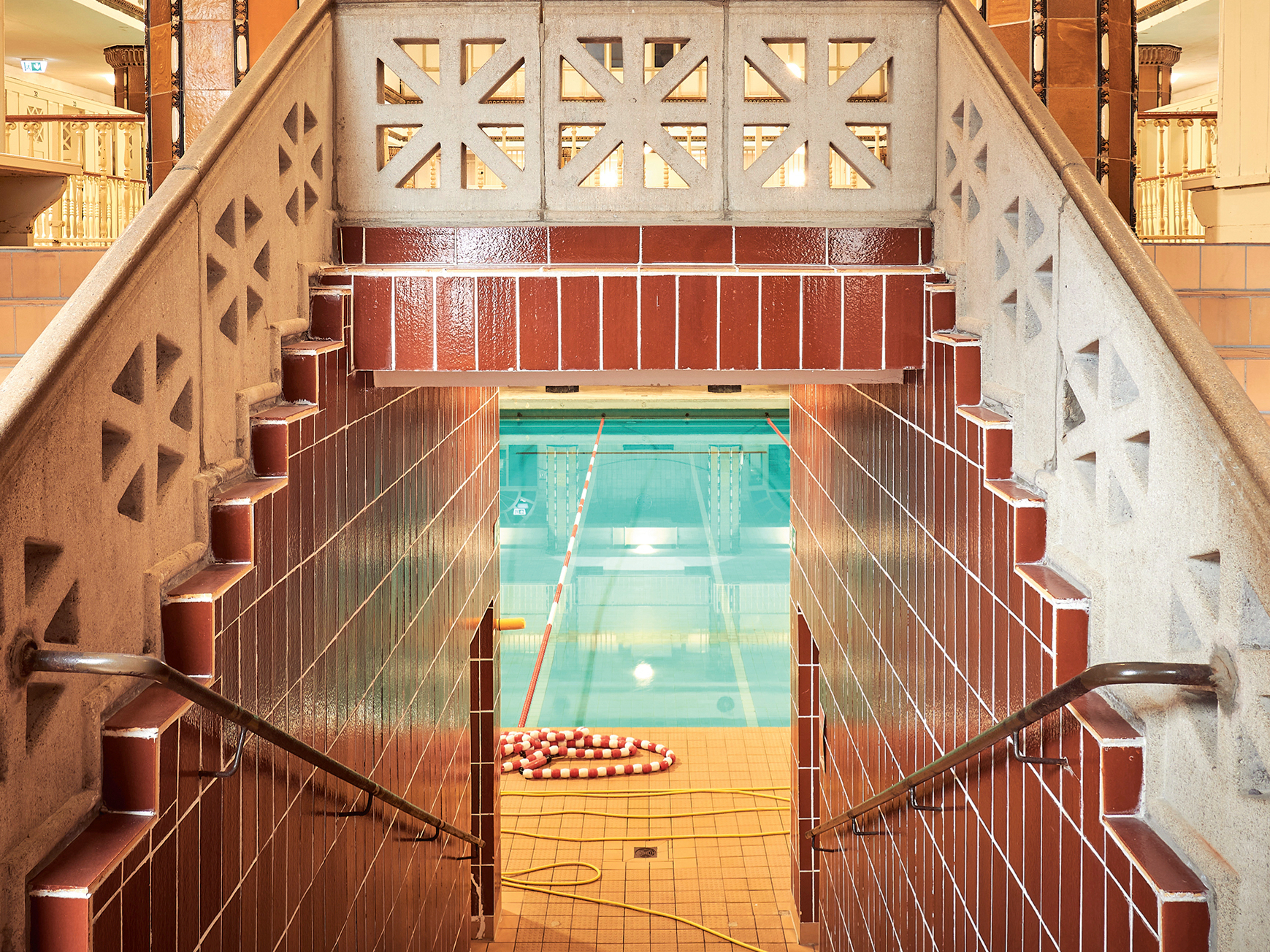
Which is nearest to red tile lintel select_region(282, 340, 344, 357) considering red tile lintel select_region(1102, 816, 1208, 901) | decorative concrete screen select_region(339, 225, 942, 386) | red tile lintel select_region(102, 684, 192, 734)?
decorative concrete screen select_region(339, 225, 942, 386)

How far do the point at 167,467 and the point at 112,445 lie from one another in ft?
0.84

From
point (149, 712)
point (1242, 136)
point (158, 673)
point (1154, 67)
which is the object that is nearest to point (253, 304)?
point (149, 712)

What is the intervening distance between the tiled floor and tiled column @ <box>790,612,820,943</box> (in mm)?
183

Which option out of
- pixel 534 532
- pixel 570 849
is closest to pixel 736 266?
pixel 570 849

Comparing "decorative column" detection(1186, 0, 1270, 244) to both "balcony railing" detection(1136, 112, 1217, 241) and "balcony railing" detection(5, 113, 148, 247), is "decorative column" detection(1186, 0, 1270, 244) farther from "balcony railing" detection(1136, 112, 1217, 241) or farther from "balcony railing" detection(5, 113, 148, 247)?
"balcony railing" detection(5, 113, 148, 247)

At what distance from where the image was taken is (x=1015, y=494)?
94.6 inches

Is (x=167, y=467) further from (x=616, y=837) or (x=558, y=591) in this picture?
(x=558, y=591)

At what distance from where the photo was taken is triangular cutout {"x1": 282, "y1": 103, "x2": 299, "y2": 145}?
2930 mm

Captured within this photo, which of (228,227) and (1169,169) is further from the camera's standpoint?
(1169,169)

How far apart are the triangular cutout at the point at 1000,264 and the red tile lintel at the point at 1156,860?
129 cm

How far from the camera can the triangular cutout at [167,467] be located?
2104 millimetres

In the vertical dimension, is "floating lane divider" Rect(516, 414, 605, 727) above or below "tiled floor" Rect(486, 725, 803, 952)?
above

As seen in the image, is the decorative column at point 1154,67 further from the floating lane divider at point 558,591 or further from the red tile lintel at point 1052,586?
the red tile lintel at point 1052,586

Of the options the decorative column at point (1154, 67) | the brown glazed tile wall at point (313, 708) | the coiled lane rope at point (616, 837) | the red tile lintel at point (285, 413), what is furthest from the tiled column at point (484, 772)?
the decorative column at point (1154, 67)
